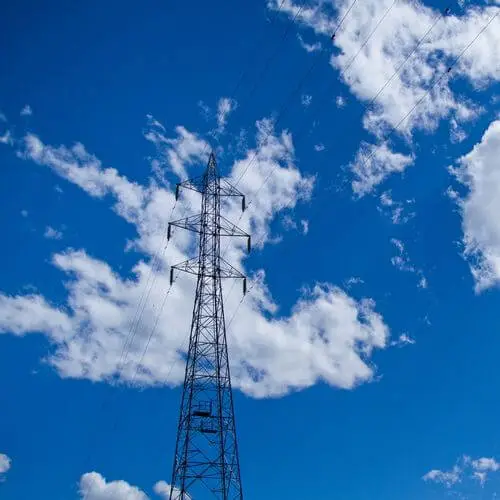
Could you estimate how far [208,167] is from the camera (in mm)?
50719

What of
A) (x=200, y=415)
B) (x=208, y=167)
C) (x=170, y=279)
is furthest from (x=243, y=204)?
(x=200, y=415)

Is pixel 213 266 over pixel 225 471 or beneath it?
over

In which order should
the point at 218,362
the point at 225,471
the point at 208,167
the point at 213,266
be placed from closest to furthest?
the point at 225,471, the point at 218,362, the point at 213,266, the point at 208,167

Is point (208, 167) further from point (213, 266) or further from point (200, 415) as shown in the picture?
point (200, 415)

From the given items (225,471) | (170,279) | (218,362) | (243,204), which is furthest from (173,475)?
(243,204)

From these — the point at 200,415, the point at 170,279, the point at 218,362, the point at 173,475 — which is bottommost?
the point at 173,475

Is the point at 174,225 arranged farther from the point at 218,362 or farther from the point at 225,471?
the point at 225,471

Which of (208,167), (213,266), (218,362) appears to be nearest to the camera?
(218,362)

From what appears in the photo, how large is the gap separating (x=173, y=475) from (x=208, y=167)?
24972 mm

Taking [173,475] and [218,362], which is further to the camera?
[218,362]

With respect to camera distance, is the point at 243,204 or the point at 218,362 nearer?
the point at 218,362

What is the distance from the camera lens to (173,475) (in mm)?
41094

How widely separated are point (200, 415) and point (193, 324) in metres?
6.79

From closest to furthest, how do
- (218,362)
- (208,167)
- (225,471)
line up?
(225,471), (218,362), (208,167)
